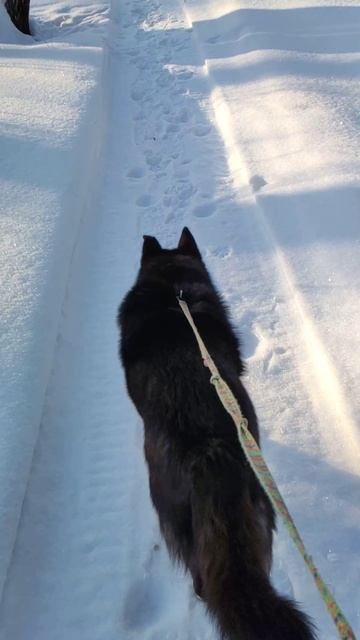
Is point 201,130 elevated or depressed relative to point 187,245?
depressed

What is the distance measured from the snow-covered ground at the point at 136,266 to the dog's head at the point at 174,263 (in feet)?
2.42

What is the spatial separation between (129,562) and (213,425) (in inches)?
40.5

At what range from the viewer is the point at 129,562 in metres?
2.48

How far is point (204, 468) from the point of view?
1.75m

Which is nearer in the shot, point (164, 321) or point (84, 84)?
point (164, 321)

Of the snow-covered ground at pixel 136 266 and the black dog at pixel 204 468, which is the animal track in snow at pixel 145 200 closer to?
the snow-covered ground at pixel 136 266

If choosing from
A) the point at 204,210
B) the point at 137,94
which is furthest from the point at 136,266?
the point at 137,94

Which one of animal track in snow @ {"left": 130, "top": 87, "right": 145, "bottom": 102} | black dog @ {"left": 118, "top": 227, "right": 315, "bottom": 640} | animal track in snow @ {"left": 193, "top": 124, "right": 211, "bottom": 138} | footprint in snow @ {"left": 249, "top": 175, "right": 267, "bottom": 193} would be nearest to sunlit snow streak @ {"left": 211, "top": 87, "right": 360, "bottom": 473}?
footprint in snow @ {"left": 249, "top": 175, "right": 267, "bottom": 193}

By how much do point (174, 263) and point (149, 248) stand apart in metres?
0.22

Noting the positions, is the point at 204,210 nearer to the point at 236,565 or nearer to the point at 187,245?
the point at 187,245

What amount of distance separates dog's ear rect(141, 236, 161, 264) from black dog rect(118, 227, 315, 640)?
0.46 metres

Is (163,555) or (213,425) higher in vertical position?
(213,425)

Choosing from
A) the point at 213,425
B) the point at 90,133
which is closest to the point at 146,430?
the point at 213,425

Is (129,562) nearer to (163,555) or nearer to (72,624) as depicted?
(163,555)
